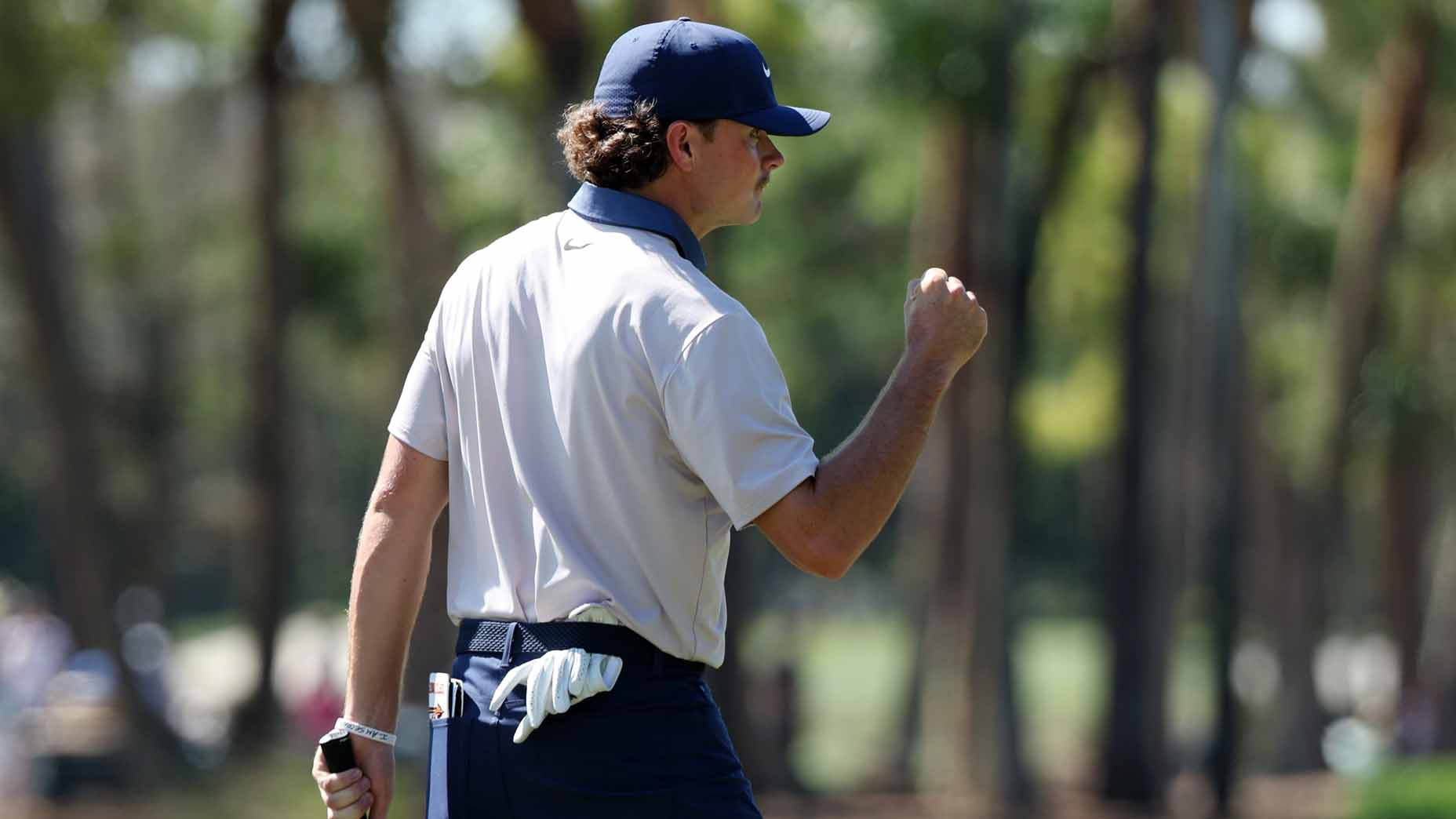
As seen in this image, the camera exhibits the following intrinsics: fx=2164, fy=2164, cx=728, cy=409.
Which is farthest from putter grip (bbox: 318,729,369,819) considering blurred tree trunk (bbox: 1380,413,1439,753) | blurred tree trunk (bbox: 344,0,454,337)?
blurred tree trunk (bbox: 1380,413,1439,753)

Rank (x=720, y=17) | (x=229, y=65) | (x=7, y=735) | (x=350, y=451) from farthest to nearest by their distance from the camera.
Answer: (x=350, y=451), (x=229, y=65), (x=7, y=735), (x=720, y=17)

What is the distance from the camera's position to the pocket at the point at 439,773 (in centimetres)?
300

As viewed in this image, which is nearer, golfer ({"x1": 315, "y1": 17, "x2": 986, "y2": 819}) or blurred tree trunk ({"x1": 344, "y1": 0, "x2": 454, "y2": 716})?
golfer ({"x1": 315, "y1": 17, "x2": 986, "y2": 819})

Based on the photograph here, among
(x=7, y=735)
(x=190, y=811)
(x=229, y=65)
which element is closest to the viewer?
(x=190, y=811)

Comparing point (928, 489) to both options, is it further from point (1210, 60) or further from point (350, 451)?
point (350, 451)

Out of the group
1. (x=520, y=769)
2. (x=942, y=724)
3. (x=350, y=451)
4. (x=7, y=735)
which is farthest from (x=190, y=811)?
(x=350, y=451)

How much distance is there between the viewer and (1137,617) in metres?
18.6

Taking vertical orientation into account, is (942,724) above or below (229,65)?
below

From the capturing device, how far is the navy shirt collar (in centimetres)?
304

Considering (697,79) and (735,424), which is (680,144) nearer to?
(697,79)

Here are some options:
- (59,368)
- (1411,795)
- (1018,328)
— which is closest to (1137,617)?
(1018,328)

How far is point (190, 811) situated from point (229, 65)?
8.35m

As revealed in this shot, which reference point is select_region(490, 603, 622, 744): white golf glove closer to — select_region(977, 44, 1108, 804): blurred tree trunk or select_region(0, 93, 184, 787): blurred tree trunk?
select_region(0, 93, 184, 787): blurred tree trunk

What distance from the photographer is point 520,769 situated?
292 centimetres
